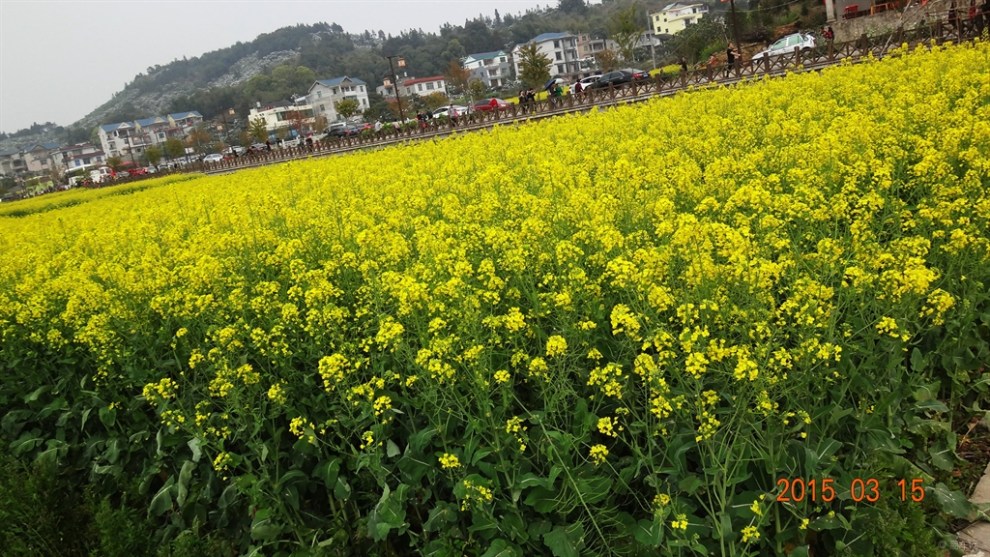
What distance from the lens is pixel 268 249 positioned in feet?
18.4

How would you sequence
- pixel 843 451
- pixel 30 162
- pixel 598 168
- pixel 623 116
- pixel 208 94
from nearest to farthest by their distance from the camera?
pixel 843 451, pixel 598 168, pixel 623 116, pixel 208 94, pixel 30 162

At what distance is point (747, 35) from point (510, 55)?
81.0 metres

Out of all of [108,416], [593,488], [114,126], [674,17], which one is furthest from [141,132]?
[593,488]

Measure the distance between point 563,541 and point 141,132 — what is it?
529 ft

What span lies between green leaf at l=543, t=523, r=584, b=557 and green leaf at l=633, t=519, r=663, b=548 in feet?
0.80

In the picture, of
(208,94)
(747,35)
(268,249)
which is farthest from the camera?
(208,94)

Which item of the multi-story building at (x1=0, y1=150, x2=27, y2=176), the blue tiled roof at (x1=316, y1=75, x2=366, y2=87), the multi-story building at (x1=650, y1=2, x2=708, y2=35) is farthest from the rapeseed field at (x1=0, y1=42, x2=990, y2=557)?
the multi-story building at (x1=0, y1=150, x2=27, y2=176)

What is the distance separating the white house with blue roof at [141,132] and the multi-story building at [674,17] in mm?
88384

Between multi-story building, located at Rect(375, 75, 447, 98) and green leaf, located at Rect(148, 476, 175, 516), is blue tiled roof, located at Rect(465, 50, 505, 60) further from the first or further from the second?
green leaf, located at Rect(148, 476, 175, 516)

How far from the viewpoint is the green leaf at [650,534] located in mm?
2614

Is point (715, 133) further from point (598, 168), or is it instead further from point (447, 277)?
point (447, 277)

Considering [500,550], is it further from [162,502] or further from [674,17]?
[674,17]

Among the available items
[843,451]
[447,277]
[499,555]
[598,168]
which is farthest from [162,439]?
[598,168]

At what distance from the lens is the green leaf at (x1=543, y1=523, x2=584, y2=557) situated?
275 cm
